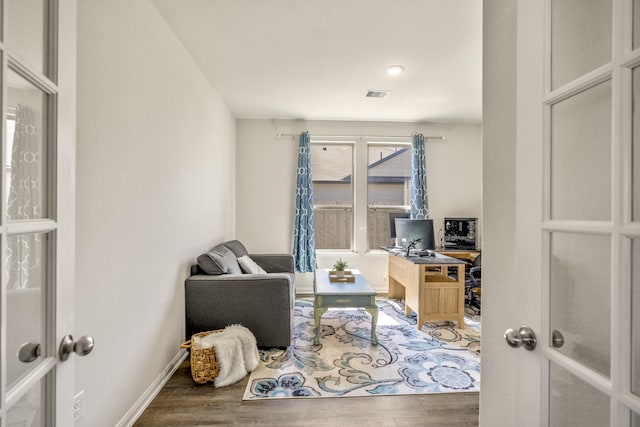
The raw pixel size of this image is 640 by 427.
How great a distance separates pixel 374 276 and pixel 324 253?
0.85m

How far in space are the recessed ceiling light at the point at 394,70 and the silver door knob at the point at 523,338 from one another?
262 cm

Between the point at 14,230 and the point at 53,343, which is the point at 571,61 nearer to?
the point at 14,230

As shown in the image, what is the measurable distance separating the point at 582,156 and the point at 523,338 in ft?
1.62

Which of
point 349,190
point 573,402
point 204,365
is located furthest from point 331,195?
point 573,402

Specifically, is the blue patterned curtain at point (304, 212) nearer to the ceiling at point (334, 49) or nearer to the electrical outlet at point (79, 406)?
the ceiling at point (334, 49)

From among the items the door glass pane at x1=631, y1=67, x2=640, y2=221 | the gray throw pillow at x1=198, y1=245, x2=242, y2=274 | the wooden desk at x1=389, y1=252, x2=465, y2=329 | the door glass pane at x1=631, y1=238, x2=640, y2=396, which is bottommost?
the wooden desk at x1=389, y1=252, x2=465, y2=329

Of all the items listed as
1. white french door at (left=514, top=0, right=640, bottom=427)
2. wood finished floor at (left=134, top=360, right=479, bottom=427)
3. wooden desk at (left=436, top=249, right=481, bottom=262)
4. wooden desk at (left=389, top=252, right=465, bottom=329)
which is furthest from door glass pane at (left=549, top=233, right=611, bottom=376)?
wooden desk at (left=436, top=249, right=481, bottom=262)

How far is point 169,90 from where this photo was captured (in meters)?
2.26

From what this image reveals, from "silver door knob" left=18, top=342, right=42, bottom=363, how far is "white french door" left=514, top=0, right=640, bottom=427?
1.27 m

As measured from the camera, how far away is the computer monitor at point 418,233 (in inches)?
158

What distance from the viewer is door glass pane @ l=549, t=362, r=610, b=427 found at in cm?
65

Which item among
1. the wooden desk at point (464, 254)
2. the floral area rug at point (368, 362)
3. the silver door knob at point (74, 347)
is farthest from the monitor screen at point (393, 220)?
the silver door knob at point (74, 347)

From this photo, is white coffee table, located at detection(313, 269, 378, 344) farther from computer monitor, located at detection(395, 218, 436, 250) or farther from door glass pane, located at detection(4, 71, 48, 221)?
door glass pane, located at detection(4, 71, 48, 221)

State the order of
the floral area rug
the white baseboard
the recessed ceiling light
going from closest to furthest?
the white baseboard
the floral area rug
the recessed ceiling light
